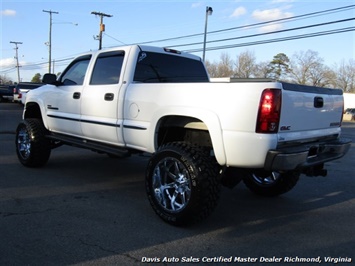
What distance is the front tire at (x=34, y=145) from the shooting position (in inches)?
256

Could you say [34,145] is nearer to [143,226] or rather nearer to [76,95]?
[76,95]

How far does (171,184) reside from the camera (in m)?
4.24

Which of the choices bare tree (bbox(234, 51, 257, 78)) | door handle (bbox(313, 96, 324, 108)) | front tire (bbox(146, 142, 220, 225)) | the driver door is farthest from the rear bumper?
bare tree (bbox(234, 51, 257, 78))

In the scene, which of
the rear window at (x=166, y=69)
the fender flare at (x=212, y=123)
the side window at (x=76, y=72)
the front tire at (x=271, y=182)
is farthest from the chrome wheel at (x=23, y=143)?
the front tire at (x=271, y=182)

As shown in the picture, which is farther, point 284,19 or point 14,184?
point 284,19

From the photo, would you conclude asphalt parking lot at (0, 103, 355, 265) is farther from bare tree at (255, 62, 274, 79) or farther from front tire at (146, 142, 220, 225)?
bare tree at (255, 62, 274, 79)

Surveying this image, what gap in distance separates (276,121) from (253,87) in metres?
0.40

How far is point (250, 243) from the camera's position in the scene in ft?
12.1

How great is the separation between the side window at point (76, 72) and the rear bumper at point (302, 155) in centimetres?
349

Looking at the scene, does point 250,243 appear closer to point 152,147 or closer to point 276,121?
point 276,121

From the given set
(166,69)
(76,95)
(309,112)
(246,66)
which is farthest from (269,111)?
(246,66)

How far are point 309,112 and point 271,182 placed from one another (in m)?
1.68

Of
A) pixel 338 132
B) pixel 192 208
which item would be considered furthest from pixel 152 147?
pixel 338 132

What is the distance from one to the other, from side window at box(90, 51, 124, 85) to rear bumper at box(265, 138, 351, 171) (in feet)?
8.30
